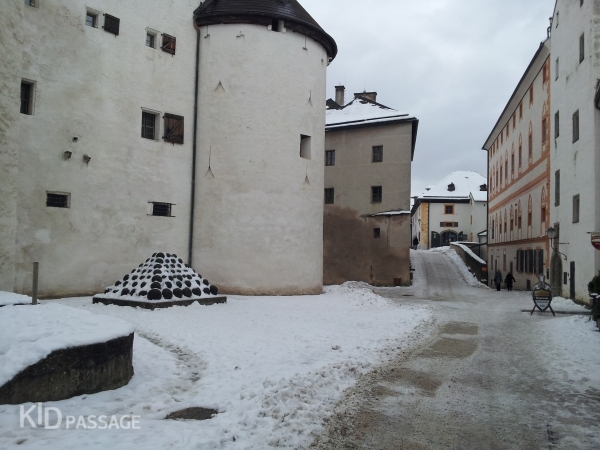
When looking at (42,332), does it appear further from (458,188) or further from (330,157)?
(458,188)

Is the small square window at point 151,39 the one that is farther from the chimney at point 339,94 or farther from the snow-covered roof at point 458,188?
the snow-covered roof at point 458,188

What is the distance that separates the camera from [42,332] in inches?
251

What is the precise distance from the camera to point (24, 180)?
15.8 metres

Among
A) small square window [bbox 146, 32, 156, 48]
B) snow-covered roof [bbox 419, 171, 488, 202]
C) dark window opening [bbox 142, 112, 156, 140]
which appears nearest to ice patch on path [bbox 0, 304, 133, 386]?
dark window opening [bbox 142, 112, 156, 140]

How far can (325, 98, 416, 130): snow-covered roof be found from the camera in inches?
1270

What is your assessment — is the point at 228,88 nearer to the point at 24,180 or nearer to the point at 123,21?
the point at 123,21

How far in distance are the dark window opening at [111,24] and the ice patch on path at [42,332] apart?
13.6 meters

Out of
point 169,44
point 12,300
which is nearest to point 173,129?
point 169,44

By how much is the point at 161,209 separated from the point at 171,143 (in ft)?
8.75

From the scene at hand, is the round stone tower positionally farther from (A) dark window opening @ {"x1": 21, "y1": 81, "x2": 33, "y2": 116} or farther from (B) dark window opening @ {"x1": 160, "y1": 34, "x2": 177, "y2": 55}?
(A) dark window opening @ {"x1": 21, "y1": 81, "x2": 33, "y2": 116}

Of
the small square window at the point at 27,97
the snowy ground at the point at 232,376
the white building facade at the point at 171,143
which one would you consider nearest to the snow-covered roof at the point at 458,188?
the white building facade at the point at 171,143

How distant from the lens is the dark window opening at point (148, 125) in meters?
19.6

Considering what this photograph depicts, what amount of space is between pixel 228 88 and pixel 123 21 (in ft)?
15.1

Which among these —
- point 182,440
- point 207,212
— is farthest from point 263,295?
point 182,440
